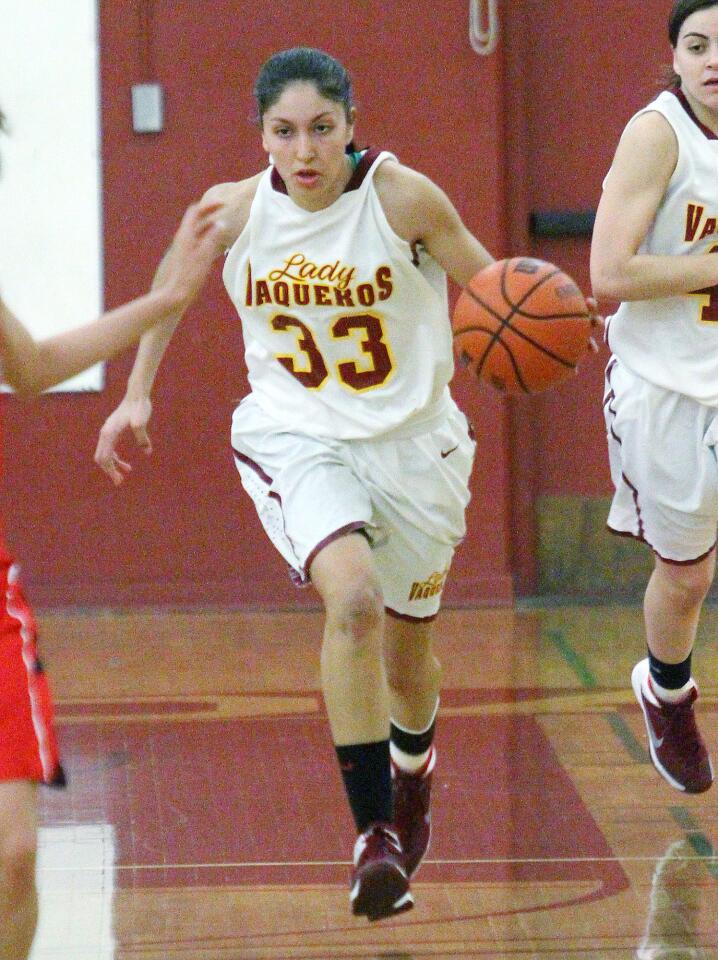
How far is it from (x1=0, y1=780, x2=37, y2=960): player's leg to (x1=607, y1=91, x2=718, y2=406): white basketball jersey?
2175mm

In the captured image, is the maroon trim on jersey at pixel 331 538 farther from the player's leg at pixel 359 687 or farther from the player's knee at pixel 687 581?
the player's knee at pixel 687 581

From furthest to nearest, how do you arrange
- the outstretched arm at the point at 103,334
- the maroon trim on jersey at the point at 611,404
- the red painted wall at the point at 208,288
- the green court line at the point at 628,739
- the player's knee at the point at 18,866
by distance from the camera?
the red painted wall at the point at 208,288, the green court line at the point at 628,739, the maroon trim on jersey at the point at 611,404, the outstretched arm at the point at 103,334, the player's knee at the point at 18,866

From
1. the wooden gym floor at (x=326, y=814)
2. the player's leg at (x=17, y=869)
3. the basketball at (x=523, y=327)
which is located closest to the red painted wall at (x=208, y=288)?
the wooden gym floor at (x=326, y=814)

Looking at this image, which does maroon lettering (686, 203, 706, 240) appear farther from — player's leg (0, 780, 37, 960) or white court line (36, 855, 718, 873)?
player's leg (0, 780, 37, 960)

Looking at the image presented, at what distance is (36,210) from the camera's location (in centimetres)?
744

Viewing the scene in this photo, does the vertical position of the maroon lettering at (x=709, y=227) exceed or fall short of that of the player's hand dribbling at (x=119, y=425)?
it exceeds it

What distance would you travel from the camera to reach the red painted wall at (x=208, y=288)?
24.6ft

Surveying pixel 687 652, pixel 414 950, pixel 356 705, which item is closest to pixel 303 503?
pixel 356 705

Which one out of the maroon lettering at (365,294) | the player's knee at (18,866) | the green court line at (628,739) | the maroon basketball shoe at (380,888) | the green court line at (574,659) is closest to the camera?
the player's knee at (18,866)

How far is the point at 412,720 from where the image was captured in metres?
4.33

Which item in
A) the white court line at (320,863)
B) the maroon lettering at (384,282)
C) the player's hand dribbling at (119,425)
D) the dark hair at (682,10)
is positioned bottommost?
the white court line at (320,863)

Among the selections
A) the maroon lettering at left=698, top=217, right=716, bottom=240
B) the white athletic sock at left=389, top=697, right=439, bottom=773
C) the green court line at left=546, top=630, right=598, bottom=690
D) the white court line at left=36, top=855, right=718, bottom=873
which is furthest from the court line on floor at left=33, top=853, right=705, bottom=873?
the green court line at left=546, top=630, right=598, bottom=690

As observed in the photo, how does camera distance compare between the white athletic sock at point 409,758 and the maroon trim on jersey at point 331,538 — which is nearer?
the maroon trim on jersey at point 331,538

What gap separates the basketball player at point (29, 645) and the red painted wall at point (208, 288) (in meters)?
4.64
